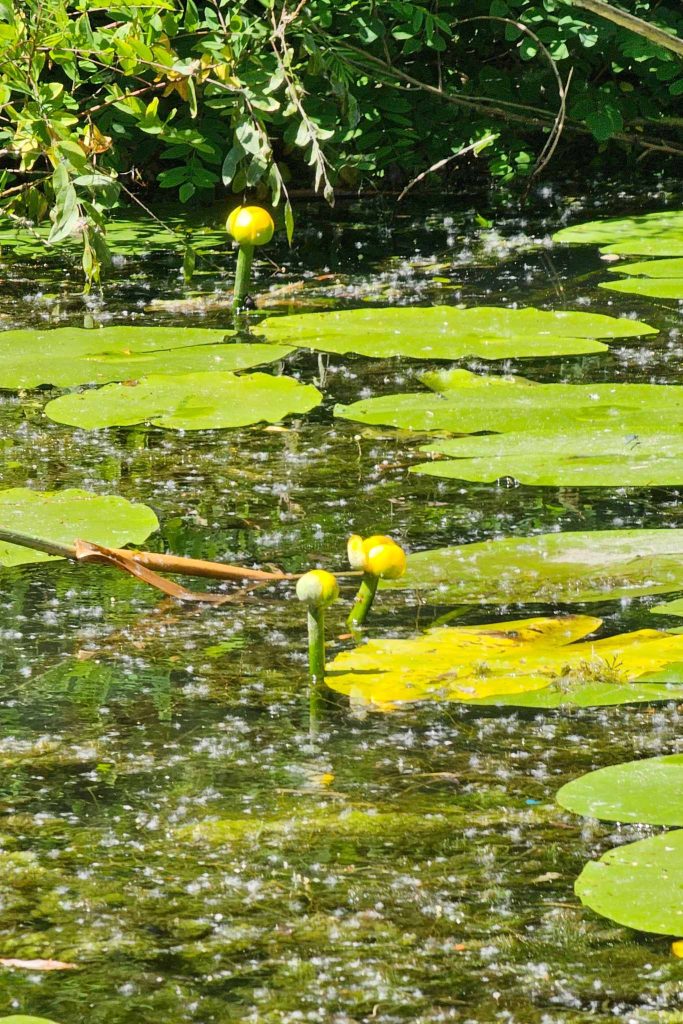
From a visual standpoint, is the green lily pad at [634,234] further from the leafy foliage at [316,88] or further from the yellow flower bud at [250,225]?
the yellow flower bud at [250,225]

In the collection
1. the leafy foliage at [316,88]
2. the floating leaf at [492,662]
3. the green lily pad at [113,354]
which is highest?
the leafy foliage at [316,88]

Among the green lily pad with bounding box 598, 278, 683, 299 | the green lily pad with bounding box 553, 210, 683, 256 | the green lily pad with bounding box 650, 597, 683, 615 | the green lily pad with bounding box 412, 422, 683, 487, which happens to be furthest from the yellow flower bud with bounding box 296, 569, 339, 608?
the green lily pad with bounding box 553, 210, 683, 256

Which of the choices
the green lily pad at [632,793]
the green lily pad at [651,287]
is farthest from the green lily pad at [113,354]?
the green lily pad at [632,793]

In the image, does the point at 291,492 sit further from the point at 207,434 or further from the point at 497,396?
the point at 497,396

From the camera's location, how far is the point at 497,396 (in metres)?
2.40

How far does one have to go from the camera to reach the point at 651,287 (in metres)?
3.26

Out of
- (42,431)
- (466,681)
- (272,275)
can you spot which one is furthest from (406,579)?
(272,275)

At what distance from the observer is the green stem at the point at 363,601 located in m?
1.45

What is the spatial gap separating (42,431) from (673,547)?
43.1 inches

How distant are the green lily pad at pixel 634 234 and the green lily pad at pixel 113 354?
131cm

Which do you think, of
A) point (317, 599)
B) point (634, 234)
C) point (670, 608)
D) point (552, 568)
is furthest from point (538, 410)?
point (634, 234)

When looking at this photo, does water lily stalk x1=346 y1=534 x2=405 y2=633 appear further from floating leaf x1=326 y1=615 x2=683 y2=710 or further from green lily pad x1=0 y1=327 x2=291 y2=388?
green lily pad x1=0 y1=327 x2=291 y2=388

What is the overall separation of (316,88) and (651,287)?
1.63 meters

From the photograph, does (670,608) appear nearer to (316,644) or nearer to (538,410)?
(316,644)
